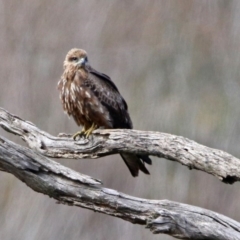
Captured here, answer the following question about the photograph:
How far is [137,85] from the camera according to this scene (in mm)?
7383

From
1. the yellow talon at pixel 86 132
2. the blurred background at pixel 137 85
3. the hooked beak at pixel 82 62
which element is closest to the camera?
the yellow talon at pixel 86 132

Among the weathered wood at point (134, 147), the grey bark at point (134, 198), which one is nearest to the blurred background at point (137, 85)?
the weathered wood at point (134, 147)

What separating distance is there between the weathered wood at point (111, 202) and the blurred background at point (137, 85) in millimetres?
3525

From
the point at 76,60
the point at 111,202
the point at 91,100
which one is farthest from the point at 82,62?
the point at 111,202

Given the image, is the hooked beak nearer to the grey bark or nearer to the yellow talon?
the yellow talon

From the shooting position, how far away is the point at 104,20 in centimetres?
748

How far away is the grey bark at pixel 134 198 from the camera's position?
3.43 meters

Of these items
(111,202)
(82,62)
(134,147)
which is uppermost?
(82,62)

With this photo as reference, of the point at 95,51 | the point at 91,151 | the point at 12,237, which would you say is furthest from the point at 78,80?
the point at 12,237

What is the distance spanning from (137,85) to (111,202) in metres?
3.88

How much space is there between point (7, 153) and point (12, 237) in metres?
4.07

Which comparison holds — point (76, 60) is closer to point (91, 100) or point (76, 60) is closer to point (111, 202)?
point (91, 100)

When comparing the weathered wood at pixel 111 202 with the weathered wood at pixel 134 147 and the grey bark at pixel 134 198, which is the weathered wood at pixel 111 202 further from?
the weathered wood at pixel 134 147

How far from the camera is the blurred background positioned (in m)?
7.24
